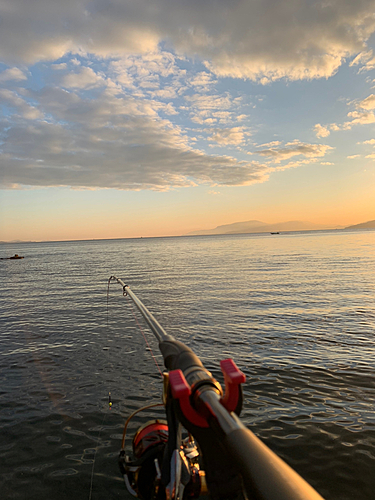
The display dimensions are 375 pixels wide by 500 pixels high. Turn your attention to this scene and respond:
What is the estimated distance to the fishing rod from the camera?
1267 millimetres

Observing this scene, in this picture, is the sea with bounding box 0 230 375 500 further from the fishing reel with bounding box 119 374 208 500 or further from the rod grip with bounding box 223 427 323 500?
the rod grip with bounding box 223 427 323 500

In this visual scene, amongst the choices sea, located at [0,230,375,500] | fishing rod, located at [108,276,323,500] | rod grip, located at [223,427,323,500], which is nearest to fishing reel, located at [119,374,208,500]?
fishing rod, located at [108,276,323,500]

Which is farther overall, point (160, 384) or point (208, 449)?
point (160, 384)

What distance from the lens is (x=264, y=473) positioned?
1.28m

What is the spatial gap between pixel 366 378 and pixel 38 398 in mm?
9428

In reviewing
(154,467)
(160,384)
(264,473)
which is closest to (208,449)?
(264,473)

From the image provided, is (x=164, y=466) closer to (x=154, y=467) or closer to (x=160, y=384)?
(x=154, y=467)

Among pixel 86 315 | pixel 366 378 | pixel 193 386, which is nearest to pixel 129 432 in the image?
pixel 193 386

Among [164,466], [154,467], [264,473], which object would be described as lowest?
[154,467]

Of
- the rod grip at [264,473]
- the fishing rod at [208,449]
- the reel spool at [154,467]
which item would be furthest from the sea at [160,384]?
the rod grip at [264,473]

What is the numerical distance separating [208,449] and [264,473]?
1.08 metres

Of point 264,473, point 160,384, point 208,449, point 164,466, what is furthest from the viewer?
point 160,384

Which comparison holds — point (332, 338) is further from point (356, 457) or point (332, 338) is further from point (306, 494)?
point (306, 494)

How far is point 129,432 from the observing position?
7.38m
